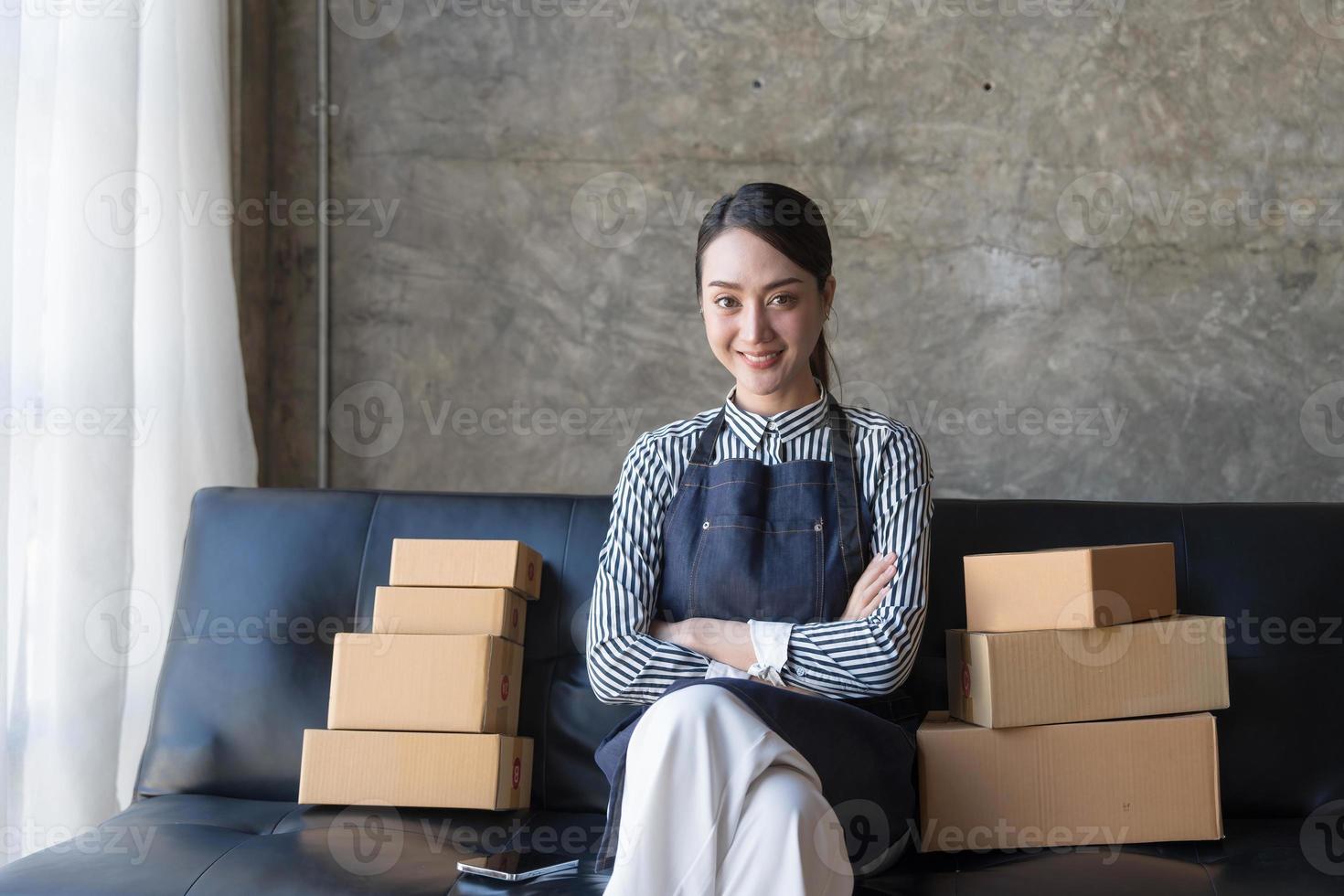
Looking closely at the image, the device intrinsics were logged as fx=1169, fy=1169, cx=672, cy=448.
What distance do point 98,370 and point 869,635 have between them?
1771mm

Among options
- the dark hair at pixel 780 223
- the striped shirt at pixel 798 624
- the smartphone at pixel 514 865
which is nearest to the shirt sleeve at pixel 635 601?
the striped shirt at pixel 798 624

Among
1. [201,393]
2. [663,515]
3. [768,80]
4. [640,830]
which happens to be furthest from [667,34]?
[640,830]

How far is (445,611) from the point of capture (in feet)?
6.93

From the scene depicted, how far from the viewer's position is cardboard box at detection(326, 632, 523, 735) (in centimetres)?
203

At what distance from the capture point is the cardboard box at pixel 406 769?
2000mm

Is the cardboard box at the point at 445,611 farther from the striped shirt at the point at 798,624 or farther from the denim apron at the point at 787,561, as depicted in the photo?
the denim apron at the point at 787,561

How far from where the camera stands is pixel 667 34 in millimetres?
3479

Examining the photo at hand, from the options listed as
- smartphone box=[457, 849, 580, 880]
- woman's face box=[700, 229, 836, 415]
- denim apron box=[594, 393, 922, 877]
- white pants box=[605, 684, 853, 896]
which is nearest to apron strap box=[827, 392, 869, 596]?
denim apron box=[594, 393, 922, 877]

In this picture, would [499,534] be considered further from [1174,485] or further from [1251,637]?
[1174,485]

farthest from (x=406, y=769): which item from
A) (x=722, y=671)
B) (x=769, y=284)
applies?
(x=769, y=284)

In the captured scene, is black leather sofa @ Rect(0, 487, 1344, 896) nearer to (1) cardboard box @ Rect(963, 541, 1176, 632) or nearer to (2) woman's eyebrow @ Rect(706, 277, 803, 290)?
(1) cardboard box @ Rect(963, 541, 1176, 632)

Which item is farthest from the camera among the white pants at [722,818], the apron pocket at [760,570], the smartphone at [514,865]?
the apron pocket at [760,570]

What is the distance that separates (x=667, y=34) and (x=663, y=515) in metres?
1.94

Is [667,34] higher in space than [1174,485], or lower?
higher
